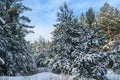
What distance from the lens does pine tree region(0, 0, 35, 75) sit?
2059 cm

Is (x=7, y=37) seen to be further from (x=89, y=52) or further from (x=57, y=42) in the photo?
(x=89, y=52)

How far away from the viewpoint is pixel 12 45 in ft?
75.3

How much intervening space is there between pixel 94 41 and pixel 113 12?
29.1 m

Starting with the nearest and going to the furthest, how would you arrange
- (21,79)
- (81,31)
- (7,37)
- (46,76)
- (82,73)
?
(21,79) < (46,76) < (82,73) < (81,31) < (7,37)

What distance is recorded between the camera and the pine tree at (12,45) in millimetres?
20594

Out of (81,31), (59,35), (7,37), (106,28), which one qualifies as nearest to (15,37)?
(7,37)

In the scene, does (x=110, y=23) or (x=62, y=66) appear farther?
(x=110, y=23)

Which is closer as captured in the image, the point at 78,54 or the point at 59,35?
the point at 78,54

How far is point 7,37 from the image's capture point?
871 inches

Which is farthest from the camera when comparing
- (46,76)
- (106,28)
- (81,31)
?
(106,28)

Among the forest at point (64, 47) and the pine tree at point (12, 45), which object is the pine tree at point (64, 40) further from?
the pine tree at point (12, 45)

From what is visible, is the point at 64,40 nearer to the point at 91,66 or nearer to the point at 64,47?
the point at 64,47

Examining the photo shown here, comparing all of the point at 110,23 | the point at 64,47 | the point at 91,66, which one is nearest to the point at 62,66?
the point at 64,47

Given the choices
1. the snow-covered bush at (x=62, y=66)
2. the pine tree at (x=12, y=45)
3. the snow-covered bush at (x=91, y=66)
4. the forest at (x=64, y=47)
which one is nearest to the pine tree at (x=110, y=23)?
the forest at (x=64, y=47)
